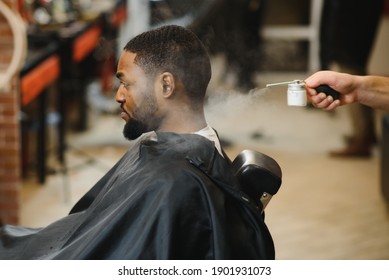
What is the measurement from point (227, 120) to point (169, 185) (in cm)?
251

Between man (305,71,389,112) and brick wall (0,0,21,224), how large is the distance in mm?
1663

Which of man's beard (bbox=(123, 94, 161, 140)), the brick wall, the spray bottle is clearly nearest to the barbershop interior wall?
the brick wall

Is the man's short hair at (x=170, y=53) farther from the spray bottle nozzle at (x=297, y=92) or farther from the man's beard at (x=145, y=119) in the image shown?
the spray bottle nozzle at (x=297, y=92)

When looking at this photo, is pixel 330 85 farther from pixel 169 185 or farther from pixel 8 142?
pixel 8 142

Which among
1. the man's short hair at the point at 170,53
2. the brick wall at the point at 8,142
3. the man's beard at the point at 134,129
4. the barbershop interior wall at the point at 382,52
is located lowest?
the barbershop interior wall at the point at 382,52

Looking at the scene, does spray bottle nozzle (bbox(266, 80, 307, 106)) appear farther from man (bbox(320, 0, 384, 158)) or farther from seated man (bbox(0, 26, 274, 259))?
man (bbox(320, 0, 384, 158))

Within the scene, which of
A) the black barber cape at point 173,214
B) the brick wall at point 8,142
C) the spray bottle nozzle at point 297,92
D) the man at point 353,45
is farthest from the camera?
the man at point 353,45

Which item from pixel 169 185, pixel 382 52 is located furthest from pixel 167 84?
pixel 382 52

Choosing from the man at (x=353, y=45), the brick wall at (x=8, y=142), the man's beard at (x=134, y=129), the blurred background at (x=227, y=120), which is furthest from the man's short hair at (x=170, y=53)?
the man at (x=353, y=45)

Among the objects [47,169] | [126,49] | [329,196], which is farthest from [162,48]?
[47,169]

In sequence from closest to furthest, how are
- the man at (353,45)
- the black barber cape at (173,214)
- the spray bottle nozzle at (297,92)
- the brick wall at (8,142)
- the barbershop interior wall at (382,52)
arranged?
the black barber cape at (173,214) < the spray bottle nozzle at (297,92) < the brick wall at (8,142) < the man at (353,45) < the barbershop interior wall at (382,52)

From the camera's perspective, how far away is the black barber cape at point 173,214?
1.72 metres

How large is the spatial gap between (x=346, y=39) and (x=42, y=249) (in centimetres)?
278

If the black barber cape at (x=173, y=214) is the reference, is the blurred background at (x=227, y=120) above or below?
below
